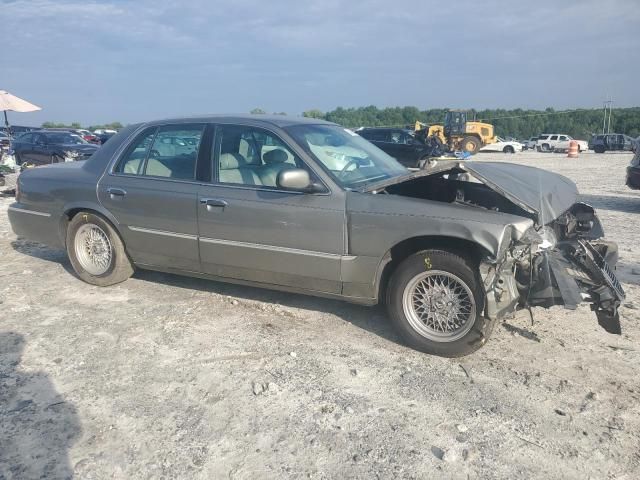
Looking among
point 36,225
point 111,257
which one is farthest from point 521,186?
point 36,225

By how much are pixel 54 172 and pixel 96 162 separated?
0.64m

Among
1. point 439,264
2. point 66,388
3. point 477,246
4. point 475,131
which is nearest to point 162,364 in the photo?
point 66,388

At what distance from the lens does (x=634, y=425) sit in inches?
116

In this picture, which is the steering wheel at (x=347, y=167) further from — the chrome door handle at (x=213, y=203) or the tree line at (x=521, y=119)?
the tree line at (x=521, y=119)

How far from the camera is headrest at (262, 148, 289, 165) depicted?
433 cm

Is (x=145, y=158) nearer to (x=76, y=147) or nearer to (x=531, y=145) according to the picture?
(x=76, y=147)

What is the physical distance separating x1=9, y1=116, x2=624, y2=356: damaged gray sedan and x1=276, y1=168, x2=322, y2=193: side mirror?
10mm

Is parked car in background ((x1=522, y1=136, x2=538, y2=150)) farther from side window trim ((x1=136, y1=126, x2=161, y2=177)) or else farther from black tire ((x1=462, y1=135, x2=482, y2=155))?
side window trim ((x1=136, y1=126, x2=161, y2=177))

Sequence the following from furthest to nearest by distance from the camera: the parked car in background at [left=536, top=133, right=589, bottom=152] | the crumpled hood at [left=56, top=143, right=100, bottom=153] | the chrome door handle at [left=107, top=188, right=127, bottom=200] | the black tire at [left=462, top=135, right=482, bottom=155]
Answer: the parked car in background at [left=536, top=133, right=589, bottom=152] → the black tire at [left=462, top=135, right=482, bottom=155] → the crumpled hood at [left=56, top=143, right=100, bottom=153] → the chrome door handle at [left=107, top=188, right=127, bottom=200]

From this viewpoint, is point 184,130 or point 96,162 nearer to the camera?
point 184,130

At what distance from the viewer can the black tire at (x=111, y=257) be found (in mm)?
5160

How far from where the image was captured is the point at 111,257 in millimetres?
5254

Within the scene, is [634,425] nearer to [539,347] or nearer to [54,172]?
[539,347]

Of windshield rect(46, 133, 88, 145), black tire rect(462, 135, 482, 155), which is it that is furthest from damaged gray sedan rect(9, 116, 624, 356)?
black tire rect(462, 135, 482, 155)
